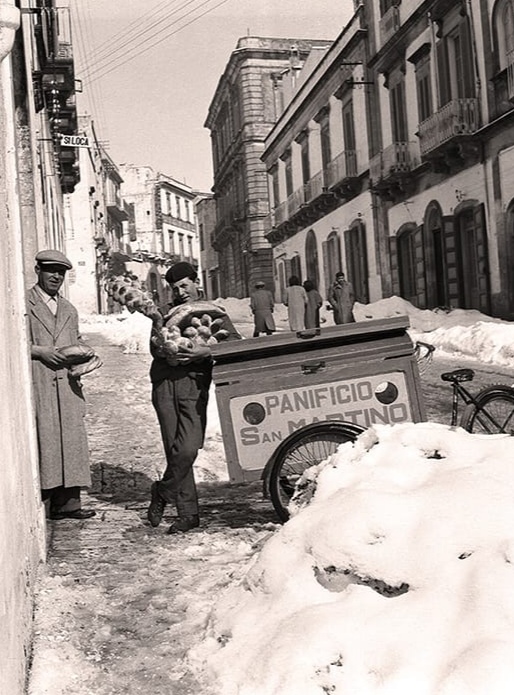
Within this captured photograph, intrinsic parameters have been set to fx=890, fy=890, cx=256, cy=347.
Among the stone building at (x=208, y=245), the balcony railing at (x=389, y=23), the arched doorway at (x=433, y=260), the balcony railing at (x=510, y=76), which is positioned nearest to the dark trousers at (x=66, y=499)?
the balcony railing at (x=510, y=76)

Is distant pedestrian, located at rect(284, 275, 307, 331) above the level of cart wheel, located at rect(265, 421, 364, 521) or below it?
above

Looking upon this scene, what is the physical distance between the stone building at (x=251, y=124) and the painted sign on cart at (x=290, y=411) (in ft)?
115

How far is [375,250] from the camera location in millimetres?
25078

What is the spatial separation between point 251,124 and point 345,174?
52.7 ft

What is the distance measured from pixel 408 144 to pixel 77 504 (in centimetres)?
1810

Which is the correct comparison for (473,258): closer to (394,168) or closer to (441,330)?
(441,330)

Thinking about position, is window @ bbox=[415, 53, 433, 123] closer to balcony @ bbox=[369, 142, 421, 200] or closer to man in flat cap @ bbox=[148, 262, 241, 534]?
balcony @ bbox=[369, 142, 421, 200]

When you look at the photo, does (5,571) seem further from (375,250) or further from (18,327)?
(375,250)

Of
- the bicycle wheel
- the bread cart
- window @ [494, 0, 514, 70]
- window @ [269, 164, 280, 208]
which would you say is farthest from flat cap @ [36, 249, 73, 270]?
window @ [269, 164, 280, 208]

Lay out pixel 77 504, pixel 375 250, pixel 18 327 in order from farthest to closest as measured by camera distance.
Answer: pixel 375 250 < pixel 77 504 < pixel 18 327

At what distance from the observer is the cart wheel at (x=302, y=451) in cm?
493

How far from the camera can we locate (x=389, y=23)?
23.0m

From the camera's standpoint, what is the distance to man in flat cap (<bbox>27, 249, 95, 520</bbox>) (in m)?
5.43

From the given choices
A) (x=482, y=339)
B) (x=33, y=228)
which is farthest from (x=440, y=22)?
(x=33, y=228)
